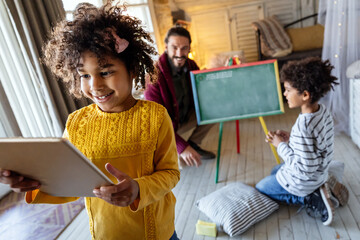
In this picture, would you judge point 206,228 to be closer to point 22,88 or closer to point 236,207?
point 236,207

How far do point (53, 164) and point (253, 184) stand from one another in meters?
1.73

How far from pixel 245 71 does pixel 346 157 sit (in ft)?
3.58

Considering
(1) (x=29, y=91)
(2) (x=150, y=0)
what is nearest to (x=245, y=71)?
(1) (x=29, y=91)

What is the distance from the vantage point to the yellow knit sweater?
0.84 metres

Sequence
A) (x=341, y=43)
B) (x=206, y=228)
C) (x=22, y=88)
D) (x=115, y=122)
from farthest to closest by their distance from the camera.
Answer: (x=341, y=43), (x=22, y=88), (x=206, y=228), (x=115, y=122)

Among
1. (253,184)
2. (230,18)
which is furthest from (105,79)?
(230,18)

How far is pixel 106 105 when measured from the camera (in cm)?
85

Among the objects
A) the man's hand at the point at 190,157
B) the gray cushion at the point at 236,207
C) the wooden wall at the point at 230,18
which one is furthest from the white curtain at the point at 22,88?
the wooden wall at the point at 230,18

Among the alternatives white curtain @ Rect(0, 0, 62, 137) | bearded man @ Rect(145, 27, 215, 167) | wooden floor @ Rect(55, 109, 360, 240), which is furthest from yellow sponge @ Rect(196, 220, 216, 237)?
white curtain @ Rect(0, 0, 62, 137)

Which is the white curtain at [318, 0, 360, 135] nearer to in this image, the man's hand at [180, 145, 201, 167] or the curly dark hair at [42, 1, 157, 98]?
the man's hand at [180, 145, 201, 167]

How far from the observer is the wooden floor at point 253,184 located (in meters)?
1.59

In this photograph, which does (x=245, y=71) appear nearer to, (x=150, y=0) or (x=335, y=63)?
(x=335, y=63)

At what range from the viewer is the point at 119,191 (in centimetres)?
66

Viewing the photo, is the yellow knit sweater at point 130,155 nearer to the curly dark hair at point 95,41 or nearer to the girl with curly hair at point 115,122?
the girl with curly hair at point 115,122
